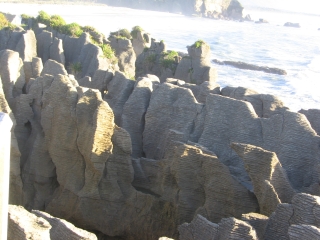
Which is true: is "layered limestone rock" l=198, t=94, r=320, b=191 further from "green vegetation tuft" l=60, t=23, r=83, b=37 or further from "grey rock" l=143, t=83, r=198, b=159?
"green vegetation tuft" l=60, t=23, r=83, b=37

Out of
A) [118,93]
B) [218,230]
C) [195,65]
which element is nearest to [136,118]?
[118,93]

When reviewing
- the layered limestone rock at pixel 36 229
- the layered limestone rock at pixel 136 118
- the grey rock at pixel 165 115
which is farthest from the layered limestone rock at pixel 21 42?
the layered limestone rock at pixel 36 229

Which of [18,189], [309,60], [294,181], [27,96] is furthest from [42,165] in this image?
[309,60]

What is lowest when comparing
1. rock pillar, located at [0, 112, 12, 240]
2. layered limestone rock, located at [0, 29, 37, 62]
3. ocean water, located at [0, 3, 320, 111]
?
ocean water, located at [0, 3, 320, 111]

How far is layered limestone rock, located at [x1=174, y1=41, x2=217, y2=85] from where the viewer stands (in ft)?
97.7

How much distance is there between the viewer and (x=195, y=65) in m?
30.4

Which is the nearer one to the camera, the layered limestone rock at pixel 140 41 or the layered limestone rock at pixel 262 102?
the layered limestone rock at pixel 262 102

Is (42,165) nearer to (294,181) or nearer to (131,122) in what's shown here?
(131,122)

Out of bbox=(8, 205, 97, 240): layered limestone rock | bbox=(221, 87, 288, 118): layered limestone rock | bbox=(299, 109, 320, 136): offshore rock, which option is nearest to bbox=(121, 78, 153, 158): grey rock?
bbox=(221, 87, 288, 118): layered limestone rock

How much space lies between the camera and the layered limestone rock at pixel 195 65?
2978 cm

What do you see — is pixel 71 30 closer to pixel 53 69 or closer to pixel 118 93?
pixel 53 69

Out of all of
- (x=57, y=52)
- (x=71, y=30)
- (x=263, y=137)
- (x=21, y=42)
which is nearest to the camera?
(x=263, y=137)

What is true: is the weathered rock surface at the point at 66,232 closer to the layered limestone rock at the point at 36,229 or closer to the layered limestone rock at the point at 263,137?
the layered limestone rock at the point at 36,229

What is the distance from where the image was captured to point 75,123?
15.3 metres
